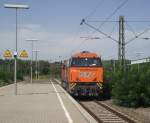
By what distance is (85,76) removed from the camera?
3036 cm

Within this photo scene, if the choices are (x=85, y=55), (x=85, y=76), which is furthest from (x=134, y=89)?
(x=85, y=55)

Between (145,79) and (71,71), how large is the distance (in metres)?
6.90

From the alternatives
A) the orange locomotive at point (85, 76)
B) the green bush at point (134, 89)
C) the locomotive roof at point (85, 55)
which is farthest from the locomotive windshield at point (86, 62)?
the green bush at point (134, 89)

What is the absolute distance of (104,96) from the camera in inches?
1378

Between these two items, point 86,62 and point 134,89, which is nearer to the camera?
point 134,89

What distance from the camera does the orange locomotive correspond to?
3016 cm

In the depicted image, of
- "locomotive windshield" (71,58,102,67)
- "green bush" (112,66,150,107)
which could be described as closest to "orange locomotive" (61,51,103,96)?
"locomotive windshield" (71,58,102,67)

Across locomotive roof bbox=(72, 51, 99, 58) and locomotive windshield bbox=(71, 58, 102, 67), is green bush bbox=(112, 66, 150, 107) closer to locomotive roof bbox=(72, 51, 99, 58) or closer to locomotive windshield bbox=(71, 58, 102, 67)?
locomotive windshield bbox=(71, 58, 102, 67)

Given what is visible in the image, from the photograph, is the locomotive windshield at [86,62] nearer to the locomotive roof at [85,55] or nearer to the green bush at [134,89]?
the locomotive roof at [85,55]

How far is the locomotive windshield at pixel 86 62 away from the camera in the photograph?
101ft

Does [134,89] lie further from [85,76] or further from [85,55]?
[85,55]

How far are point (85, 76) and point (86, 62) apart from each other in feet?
3.53

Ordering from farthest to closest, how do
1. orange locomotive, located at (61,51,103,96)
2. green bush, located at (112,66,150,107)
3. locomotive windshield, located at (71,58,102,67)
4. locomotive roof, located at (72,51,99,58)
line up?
locomotive roof, located at (72,51,99,58) → locomotive windshield, located at (71,58,102,67) → orange locomotive, located at (61,51,103,96) → green bush, located at (112,66,150,107)

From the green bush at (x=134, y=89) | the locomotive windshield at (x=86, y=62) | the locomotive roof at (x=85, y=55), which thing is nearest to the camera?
the green bush at (x=134, y=89)
